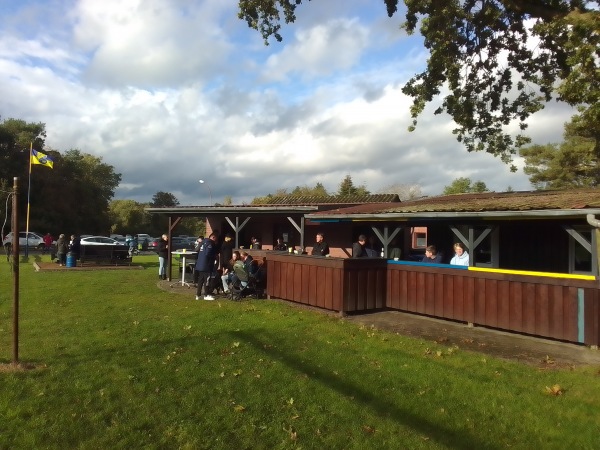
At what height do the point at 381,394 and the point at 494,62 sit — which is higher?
the point at 494,62

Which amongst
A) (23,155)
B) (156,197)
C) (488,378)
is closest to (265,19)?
(488,378)

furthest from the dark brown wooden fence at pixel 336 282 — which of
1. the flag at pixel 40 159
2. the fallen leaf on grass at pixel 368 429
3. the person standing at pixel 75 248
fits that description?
the flag at pixel 40 159

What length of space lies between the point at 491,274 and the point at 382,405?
4670 millimetres

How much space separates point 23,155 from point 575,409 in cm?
5237

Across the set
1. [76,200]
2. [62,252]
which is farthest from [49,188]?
[62,252]

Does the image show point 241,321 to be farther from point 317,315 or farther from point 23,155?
point 23,155

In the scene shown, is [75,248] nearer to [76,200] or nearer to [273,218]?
[273,218]

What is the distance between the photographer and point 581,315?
7430 millimetres

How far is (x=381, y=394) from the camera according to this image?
17.0ft

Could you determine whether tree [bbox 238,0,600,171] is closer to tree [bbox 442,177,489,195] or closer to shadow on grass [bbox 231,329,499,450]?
shadow on grass [bbox 231,329,499,450]

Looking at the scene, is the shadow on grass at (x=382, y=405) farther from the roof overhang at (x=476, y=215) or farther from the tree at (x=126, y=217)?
the tree at (x=126, y=217)

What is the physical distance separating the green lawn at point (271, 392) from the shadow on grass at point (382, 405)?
0.05ft

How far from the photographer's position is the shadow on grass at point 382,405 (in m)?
4.11

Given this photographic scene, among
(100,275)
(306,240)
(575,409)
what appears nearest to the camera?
(575,409)
